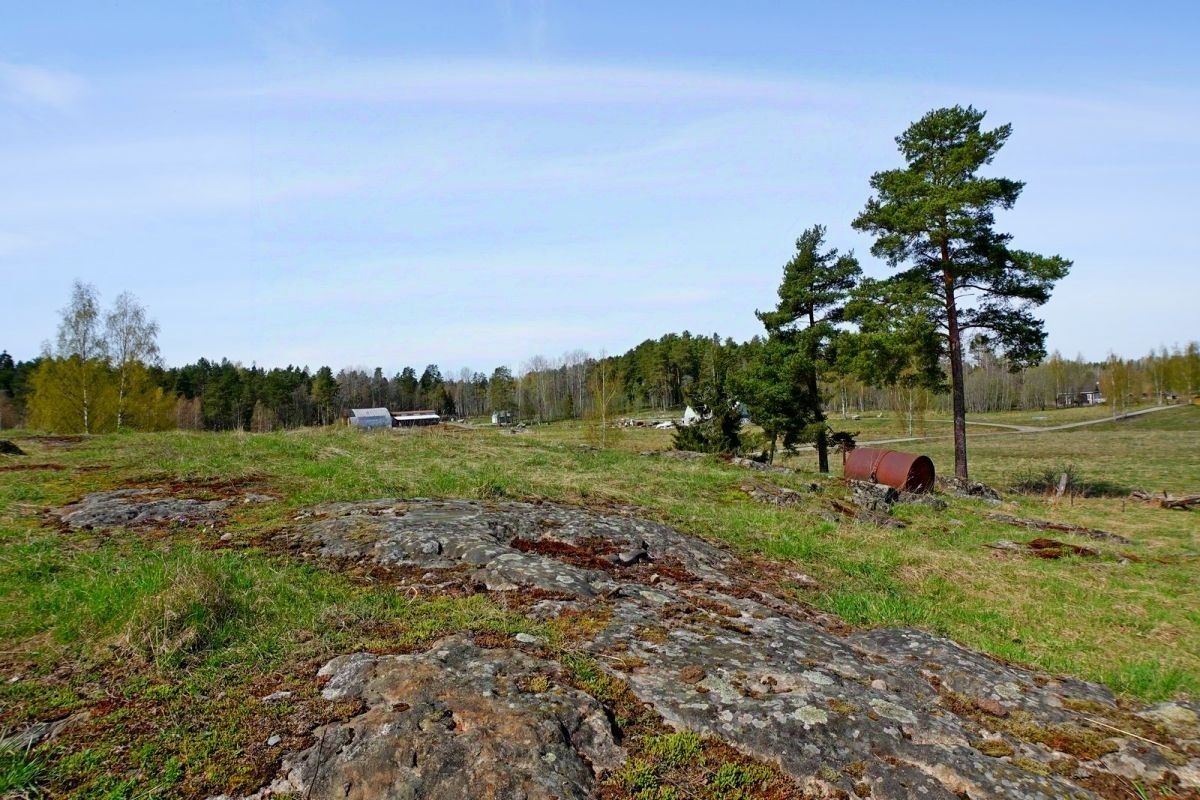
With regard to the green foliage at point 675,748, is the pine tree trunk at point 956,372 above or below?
above

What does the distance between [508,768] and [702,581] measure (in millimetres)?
4287

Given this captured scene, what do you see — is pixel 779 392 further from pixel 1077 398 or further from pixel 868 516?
pixel 1077 398

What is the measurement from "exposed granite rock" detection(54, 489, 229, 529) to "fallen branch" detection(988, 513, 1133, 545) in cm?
1550

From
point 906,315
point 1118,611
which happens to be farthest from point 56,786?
point 906,315

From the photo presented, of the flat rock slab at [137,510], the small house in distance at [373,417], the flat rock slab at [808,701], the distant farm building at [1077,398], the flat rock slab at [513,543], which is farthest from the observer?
the distant farm building at [1077,398]

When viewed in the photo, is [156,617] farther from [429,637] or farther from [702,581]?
[702,581]

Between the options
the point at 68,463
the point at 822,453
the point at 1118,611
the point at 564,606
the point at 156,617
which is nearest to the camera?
the point at 156,617

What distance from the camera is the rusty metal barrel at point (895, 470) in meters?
17.2

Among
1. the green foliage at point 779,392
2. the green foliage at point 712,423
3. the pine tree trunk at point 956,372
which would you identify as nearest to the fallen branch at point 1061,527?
the pine tree trunk at point 956,372

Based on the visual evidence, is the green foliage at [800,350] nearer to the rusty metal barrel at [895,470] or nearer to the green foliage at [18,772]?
the rusty metal barrel at [895,470]

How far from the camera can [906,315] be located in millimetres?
21781

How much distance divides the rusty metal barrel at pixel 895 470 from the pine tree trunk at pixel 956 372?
16.5ft

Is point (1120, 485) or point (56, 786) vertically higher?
point (56, 786)

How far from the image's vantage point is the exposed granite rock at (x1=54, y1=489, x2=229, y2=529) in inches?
318
